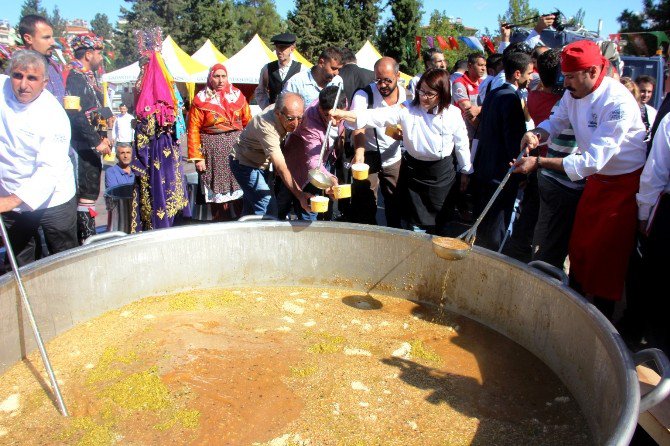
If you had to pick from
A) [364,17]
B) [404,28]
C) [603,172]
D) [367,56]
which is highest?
[364,17]

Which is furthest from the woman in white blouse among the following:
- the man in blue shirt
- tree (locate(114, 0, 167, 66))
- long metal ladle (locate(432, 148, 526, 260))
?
tree (locate(114, 0, 167, 66))

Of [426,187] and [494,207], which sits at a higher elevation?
[426,187]

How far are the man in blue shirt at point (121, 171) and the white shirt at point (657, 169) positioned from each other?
4.38 metres

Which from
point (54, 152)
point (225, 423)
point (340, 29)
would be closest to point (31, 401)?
point (225, 423)

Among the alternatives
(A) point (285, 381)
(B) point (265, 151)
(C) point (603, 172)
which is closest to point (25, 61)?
(B) point (265, 151)

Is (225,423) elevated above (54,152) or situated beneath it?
situated beneath

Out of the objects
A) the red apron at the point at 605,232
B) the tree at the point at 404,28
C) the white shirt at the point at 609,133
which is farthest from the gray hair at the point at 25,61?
the tree at the point at 404,28

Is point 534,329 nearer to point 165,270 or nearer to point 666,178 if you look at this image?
point 666,178

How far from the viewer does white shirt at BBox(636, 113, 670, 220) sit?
2627 mm

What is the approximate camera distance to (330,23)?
34656mm

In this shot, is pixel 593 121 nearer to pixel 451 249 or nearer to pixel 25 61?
pixel 451 249

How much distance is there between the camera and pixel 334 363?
2.82 metres

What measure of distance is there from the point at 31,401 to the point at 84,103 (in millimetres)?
3066

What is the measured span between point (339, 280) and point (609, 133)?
6.00ft
